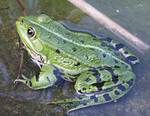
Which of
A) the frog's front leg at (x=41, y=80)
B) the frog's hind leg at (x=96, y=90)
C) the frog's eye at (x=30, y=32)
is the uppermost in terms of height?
the frog's eye at (x=30, y=32)

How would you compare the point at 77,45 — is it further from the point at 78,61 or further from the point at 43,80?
the point at 43,80

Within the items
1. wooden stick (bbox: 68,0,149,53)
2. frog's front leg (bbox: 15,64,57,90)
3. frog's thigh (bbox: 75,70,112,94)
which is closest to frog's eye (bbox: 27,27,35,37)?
frog's front leg (bbox: 15,64,57,90)

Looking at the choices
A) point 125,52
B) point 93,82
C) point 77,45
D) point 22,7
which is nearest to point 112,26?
point 125,52

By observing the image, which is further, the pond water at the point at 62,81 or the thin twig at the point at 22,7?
the thin twig at the point at 22,7

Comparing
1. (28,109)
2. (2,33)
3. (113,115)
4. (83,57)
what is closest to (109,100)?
(113,115)

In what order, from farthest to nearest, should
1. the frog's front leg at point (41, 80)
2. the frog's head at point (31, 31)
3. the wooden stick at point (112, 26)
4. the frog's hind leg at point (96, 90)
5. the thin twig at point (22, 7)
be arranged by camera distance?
the thin twig at point (22, 7), the wooden stick at point (112, 26), the frog's head at point (31, 31), the frog's front leg at point (41, 80), the frog's hind leg at point (96, 90)

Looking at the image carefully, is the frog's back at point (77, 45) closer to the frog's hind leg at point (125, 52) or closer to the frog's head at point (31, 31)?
the frog's head at point (31, 31)

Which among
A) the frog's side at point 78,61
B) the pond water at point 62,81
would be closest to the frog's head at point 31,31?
the frog's side at point 78,61

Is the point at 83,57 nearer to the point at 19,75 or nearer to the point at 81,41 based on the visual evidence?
the point at 81,41
